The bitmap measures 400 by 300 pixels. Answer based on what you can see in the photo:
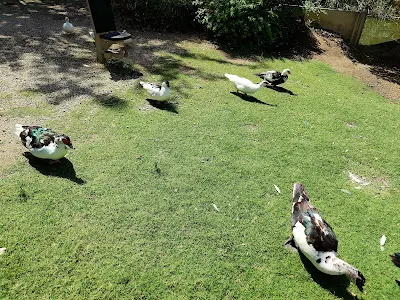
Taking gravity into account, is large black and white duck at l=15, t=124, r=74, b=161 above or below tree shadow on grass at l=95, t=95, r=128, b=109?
above

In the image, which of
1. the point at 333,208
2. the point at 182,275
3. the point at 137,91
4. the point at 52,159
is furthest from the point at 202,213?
the point at 137,91

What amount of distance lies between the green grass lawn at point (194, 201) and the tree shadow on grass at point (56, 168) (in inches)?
1.1

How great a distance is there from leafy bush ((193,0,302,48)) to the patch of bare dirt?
5.90ft

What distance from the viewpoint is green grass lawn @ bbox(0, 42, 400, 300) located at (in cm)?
389

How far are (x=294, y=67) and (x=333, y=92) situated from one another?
1.80 meters

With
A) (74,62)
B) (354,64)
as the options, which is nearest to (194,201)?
(74,62)

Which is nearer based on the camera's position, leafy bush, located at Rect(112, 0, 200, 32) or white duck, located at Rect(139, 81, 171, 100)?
white duck, located at Rect(139, 81, 171, 100)

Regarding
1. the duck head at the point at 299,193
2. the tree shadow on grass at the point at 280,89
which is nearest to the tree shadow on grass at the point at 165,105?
the tree shadow on grass at the point at 280,89

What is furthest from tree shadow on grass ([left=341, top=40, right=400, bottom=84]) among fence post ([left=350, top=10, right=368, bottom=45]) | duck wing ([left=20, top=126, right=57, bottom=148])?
duck wing ([left=20, top=126, right=57, bottom=148])

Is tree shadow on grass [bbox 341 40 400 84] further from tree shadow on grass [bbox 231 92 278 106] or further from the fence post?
tree shadow on grass [bbox 231 92 278 106]

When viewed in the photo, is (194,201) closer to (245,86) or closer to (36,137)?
(36,137)

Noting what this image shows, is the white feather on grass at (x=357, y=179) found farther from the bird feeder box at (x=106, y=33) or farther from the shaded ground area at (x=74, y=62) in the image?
the bird feeder box at (x=106, y=33)

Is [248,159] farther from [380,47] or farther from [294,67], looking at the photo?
[380,47]

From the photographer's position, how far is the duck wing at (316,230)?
388 cm
